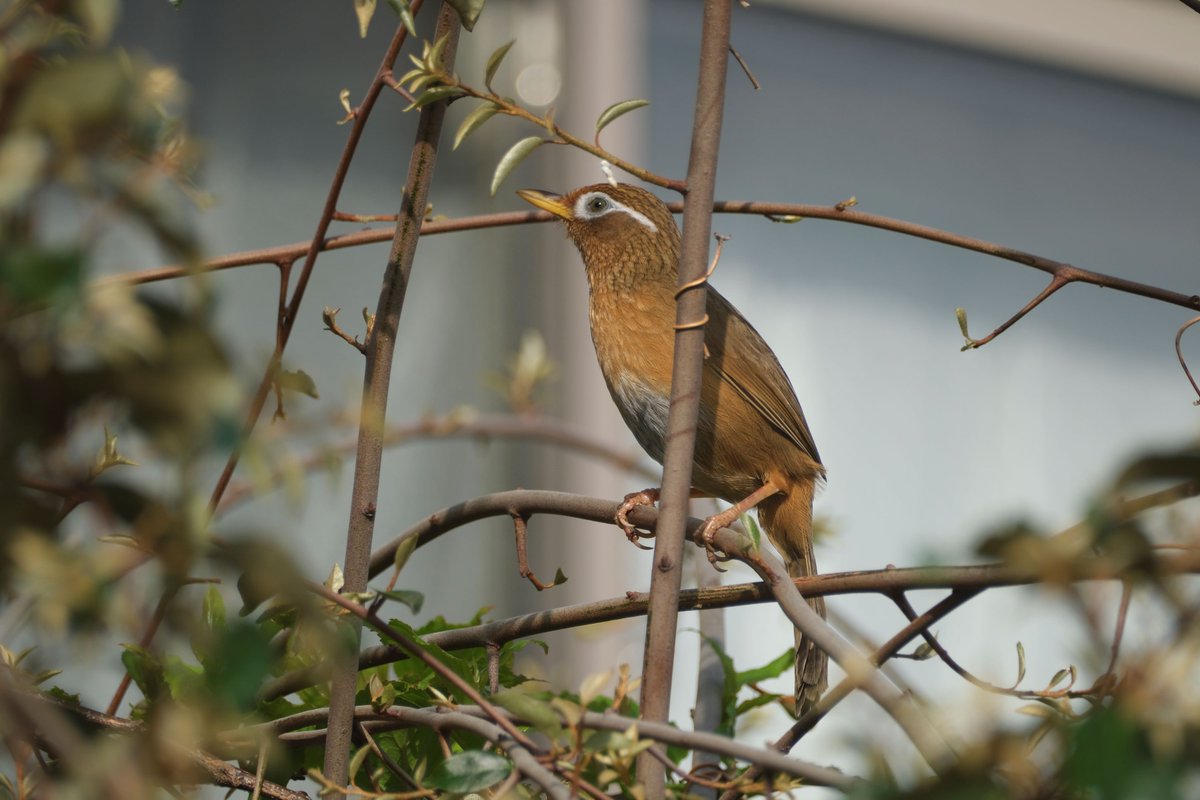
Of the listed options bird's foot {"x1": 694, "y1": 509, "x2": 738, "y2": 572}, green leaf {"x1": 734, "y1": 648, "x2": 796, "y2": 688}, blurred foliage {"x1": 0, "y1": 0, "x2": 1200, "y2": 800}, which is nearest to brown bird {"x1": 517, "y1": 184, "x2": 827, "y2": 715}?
bird's foot {"x1": 694, "y1": 509, "x2": 738, "y2": 572}

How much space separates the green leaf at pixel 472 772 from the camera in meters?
0.70

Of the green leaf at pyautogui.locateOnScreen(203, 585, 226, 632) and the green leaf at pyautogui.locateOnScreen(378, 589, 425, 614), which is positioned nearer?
the green leaf at pyautogui.locateOnScreen(378, 589, 425, 614)

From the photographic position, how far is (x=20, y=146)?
446 millimetres

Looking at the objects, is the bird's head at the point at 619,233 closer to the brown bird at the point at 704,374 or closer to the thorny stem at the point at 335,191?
the brown bird at the point at 704,374

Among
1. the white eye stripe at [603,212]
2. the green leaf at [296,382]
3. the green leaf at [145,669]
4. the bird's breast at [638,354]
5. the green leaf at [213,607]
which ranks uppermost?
the white eye stripe at [603,212]

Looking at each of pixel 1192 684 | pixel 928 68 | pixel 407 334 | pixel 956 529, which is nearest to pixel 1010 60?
pixel 928 68

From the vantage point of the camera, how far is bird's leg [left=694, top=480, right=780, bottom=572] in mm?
1146

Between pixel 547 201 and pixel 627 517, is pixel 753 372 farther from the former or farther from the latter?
pixel 627 517

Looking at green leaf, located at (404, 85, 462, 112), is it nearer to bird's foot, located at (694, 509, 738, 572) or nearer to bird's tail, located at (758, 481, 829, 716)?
bird's foot, located at (694, 509, 738, 572)

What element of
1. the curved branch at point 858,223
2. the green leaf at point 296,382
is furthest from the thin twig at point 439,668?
the curved branch at point 858,223

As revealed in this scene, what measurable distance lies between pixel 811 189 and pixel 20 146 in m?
3.70

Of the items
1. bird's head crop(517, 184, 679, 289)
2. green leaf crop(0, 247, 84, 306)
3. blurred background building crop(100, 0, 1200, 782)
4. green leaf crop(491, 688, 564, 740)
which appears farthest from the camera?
blurred background building crop(100, 0, 1200, 782)

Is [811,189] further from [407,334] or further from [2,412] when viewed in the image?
[2,412]

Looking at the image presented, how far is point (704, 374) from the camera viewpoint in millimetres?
1979
